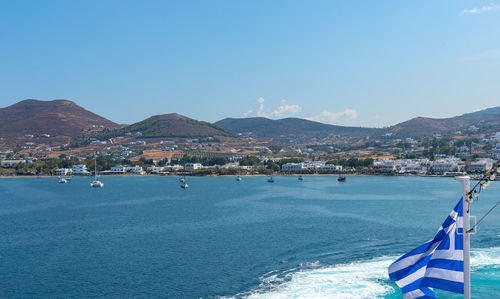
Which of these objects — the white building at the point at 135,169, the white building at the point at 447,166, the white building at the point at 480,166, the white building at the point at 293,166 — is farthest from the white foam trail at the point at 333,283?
the white building at the point at 135,169

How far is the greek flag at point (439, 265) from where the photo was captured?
21.0ft

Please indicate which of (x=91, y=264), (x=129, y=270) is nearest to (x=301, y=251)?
(x=129, y=270)

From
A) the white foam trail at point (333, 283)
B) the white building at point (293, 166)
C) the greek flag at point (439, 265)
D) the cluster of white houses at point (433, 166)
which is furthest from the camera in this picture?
the white building at point (293, 166)

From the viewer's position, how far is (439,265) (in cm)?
657

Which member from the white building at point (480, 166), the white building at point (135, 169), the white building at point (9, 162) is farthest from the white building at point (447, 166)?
the white building at point (9, 162)

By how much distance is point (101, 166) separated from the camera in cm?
11794

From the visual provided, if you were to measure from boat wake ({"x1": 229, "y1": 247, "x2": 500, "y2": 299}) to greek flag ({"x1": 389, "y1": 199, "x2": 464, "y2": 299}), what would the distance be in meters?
8.39

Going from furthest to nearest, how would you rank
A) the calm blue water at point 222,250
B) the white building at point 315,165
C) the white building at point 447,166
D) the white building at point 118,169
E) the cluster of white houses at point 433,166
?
the white building at point 118,169 → the white building at point 315,165 → the white building at point 447,166 → the cluster of white houses at point 433,166 → the calm blue water at point 222,250

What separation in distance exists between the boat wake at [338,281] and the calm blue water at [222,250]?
41mm

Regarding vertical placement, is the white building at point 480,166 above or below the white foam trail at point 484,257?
above

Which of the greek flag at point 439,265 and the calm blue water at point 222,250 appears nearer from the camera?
the greek flag at point 439,265

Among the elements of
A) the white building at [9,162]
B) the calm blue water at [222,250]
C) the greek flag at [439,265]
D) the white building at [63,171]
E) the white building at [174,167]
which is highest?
the white building at [9,162]

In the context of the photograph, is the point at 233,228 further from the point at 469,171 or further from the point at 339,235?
the point at 469,171

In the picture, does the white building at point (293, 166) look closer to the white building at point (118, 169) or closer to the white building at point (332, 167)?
the white building at point (332, 167)
